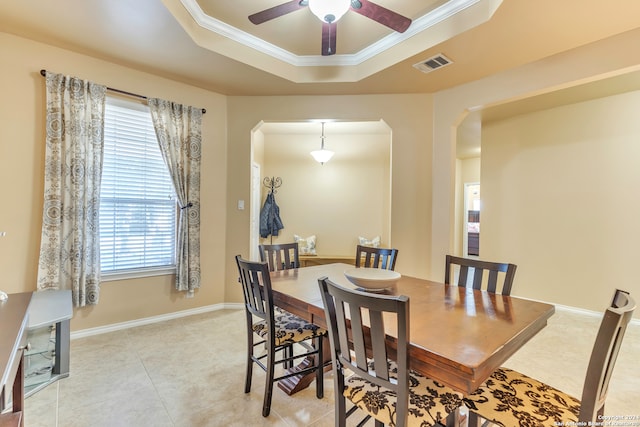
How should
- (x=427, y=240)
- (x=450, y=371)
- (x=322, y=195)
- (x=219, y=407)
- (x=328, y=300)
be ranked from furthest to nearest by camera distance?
(x=322, y=195) → (x=427, y=240) → (x=219, y=407) → (x=328, y=300) → (x=450, y=371)

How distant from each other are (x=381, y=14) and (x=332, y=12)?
1.25 feet

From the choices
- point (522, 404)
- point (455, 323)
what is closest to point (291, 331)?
point (455, 323)

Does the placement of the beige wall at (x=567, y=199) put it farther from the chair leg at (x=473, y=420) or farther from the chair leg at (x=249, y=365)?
the chair leg at (x=249, y=365)

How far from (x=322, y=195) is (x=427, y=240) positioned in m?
2.48

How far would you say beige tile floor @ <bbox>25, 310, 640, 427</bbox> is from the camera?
68.4 inches

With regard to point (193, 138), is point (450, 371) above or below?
below

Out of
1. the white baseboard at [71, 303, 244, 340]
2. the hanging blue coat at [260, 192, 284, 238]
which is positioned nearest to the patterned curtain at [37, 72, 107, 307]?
the white baseboard at [71, 303, 244, 340]

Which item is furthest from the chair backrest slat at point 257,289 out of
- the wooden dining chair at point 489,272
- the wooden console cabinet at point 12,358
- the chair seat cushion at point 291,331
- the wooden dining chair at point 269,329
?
the wooden dining chair at point 489,272

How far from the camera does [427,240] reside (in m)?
→ 3.52

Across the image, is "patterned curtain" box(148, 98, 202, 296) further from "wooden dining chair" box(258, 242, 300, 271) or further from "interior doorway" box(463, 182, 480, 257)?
"interior doorway" box(463, 182, 480, 257)

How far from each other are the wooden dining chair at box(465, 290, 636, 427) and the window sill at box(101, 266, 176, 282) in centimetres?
309

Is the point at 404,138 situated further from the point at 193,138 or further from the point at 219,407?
the point at 219,407

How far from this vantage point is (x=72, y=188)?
262 centimetres

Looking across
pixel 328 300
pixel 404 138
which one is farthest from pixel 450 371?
pixel 404 138
